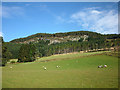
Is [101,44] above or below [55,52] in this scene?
above

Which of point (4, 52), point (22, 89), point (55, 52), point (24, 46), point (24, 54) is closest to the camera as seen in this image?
point (22, 89)

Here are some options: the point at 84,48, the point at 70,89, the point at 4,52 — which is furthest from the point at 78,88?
the point at 84,48

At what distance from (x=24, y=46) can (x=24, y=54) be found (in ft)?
23.8

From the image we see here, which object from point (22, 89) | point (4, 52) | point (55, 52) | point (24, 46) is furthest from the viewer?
point (55, 52)

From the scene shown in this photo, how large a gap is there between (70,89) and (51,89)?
6.39ft

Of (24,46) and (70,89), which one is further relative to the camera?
(24,46)

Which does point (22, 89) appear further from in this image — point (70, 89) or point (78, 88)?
point (78, 88)

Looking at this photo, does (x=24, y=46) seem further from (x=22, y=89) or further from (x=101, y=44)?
(x=101, y=44)

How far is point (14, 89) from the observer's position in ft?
34.3

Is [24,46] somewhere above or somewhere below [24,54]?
above

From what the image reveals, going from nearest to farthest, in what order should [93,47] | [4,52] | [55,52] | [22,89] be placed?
[22,89]
[4,52]
[93,47]
[55,52]

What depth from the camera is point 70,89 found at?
10547 millimetres

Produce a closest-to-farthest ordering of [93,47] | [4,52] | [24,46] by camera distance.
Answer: [4,52]
[24,46]
[93,47]

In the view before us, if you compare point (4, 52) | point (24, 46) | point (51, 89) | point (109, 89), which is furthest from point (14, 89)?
point (24, 46)
